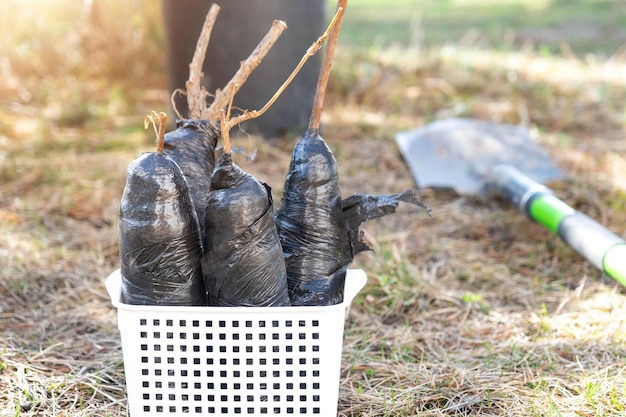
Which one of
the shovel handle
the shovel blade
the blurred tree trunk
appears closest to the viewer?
the shovel handle

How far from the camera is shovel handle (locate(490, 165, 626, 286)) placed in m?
2.23

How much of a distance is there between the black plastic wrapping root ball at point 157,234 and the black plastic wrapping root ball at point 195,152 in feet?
0.43

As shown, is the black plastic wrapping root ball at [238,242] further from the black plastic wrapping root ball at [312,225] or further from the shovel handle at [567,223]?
the shovel handle at [567,223]

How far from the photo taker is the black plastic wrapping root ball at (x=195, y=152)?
1.66m

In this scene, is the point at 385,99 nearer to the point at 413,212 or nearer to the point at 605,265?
the point at 413,212

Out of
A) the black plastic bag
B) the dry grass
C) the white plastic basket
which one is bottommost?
the dry grass

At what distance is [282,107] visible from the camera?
3836 millimetres

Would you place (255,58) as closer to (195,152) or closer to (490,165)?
(195,152)

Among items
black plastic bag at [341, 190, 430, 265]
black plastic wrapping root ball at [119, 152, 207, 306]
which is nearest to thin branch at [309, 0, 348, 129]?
black plastic bag at [341, 190, 430, 265]

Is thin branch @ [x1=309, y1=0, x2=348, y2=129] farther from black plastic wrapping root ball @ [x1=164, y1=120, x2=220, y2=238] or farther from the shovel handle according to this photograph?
the shovel handle

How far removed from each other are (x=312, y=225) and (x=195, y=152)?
0.35 meters

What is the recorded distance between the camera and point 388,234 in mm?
2844

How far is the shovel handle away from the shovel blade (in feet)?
0.90

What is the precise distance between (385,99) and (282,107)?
107 cm
